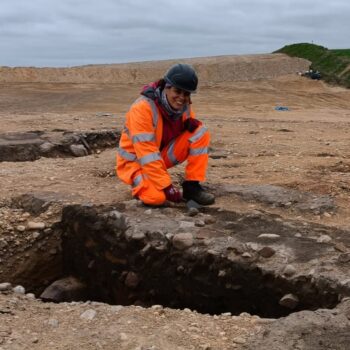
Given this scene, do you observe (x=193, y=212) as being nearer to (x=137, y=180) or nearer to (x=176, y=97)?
(x=137, y=180)

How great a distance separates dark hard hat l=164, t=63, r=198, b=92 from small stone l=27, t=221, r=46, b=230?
1512 mm

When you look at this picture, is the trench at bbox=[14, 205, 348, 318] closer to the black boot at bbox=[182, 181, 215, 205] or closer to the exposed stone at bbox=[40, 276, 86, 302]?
the exposed stone at bbox=[40, 276, 86, 302]

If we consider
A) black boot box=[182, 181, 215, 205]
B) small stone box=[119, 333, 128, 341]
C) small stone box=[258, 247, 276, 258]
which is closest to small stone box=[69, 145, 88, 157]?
black boot box=[182, 181, 215, 205]

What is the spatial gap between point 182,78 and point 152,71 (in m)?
22.8

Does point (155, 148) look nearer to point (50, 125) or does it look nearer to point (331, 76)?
point (50, 125)

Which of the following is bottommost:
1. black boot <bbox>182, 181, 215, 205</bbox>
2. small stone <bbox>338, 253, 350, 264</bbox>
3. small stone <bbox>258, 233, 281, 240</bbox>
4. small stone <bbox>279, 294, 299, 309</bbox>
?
small stone <bbox>279, 294, 299, 309</bbox>

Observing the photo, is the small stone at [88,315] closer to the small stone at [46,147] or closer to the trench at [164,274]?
the trench at [164,274]

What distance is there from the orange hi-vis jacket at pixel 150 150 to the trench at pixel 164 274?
14.3 inches

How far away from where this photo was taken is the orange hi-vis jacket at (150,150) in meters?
4.45

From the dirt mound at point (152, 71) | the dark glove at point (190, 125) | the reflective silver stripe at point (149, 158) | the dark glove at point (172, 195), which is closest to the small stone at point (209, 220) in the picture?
the dark glove at point (172, 195)

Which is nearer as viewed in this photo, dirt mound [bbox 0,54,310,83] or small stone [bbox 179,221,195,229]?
small stone [bbox 179,221,195,229]

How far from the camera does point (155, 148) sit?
4.48m

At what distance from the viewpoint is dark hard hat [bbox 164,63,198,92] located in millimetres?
4340

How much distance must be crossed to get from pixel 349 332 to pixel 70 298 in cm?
239
